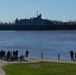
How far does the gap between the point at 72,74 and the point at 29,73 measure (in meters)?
3.71

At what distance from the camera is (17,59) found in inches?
1816

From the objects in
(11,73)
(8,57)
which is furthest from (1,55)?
(11,73)

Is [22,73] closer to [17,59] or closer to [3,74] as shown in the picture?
[3,74]

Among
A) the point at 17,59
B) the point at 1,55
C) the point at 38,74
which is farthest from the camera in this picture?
the point at 1,55

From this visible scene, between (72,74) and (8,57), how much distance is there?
18.2 metres

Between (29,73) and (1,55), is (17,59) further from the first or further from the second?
(29,73)

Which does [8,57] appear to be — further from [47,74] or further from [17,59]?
[47,74]

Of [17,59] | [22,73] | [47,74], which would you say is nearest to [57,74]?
[47,74]

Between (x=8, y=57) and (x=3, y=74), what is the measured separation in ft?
54.0

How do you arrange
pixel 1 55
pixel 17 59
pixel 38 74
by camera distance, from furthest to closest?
pixel 1 55 → pixel 17 59 → pixel 38 74

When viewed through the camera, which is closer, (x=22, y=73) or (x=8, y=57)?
(x=22, y=73)

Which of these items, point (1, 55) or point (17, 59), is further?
point (1, 55)

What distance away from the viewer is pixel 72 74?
2973cm

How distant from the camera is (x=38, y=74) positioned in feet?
97.5
